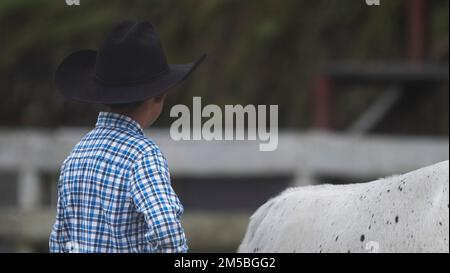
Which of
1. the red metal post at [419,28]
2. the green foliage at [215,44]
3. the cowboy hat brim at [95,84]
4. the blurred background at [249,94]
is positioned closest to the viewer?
the cowboy hat brim at [95,84]

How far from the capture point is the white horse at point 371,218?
208 cm

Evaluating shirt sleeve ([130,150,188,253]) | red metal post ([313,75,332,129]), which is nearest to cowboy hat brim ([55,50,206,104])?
shirt sleeve ([130,150,188,253])

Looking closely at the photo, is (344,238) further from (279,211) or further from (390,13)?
(390,13)

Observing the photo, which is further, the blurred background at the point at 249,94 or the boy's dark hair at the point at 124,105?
the blurred background at the point at 249,94

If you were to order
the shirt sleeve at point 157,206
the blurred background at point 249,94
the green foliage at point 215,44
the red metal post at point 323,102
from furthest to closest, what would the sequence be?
the green foliage at point 215,44 → the red metal post at point 323,102 → the blurred background at point 249,94 → the shirt sleeve at point 157,206

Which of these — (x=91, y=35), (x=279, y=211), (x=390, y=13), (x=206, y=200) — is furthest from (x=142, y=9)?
(x=279, y=211)

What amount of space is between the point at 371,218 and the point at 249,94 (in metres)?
6.67

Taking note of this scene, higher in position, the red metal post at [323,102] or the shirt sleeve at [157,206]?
the shirt sleeve at [157,206]

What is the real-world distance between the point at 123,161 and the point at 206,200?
4519 mm

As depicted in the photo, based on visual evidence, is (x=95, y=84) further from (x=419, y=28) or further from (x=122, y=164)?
(x=419, y=28)

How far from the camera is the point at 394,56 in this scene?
8.47 meters

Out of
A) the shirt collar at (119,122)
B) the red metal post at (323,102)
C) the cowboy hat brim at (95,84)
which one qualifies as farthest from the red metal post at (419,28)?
the shirt collar at (119,122)

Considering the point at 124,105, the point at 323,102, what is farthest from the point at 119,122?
the point at 323,102

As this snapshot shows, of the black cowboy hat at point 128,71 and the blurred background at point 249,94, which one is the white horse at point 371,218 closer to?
the black cowboy hat at point 128,71
